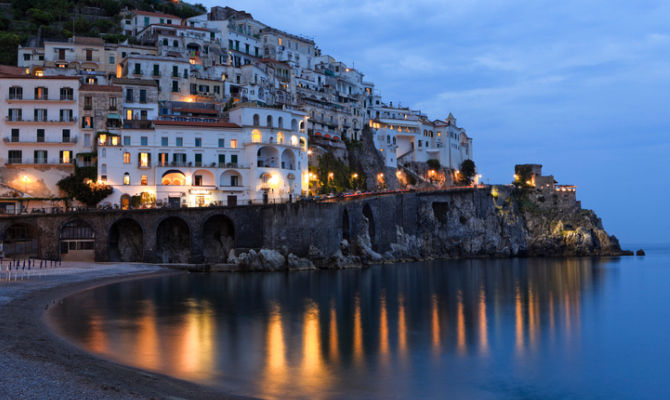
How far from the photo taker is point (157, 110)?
65000 millimetres

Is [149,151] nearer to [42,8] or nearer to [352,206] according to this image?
[352,206]

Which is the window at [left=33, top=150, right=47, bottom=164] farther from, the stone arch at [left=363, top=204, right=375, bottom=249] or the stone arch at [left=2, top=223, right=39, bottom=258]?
the stone arch at [left=363, top=204, right=375, bottom=249]

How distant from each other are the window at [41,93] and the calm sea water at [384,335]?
28.0m

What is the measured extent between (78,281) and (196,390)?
1064 inches

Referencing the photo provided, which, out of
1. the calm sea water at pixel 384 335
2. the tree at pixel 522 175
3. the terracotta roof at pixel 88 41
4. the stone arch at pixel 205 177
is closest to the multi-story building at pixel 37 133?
the stone arch at pixel 205 177

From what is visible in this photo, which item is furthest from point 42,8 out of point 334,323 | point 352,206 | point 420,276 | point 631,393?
point 631,393

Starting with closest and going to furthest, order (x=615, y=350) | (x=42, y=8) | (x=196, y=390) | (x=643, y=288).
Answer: (x=196, y=390)
(x=615, y=350)
(x=643, y=288)
(x=42, y=8)

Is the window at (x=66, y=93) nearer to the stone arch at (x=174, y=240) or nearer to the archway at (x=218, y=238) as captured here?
the stone arch at (x=174, y=240)

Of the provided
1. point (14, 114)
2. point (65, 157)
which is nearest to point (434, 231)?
point (65, 157)

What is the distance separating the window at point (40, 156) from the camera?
59.6 meters

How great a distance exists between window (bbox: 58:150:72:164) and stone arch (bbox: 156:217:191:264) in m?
13.6

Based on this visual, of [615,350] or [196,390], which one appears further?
[615,350]

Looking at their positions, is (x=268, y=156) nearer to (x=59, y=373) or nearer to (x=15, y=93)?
(x=15, y=93)

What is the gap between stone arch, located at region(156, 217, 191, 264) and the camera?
5622cm
